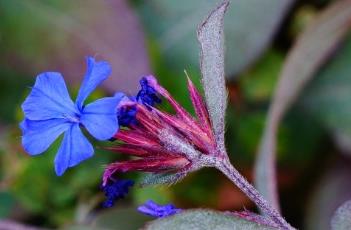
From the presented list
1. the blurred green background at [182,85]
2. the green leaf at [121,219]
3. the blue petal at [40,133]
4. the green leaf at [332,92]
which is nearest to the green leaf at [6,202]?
the blurred green background at [182,85]

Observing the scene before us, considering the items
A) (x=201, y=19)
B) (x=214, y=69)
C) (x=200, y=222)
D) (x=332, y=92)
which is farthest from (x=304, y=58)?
(x=200, y=222)

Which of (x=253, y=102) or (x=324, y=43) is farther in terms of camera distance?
(x=253, y=102)

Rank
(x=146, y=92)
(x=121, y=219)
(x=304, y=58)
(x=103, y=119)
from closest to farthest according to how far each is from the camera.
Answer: (x=103, y=119) → (x=146, y=92) → (x=121, y=219) → (x=304, y=58)

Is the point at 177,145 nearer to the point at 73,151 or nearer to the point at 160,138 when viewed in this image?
the point at 160,138

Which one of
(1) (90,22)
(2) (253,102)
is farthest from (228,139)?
(1) (90,22)

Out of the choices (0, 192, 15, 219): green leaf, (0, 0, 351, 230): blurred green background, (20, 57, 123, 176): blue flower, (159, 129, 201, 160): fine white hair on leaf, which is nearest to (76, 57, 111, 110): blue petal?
(20, 57, 123, 176): blue flower

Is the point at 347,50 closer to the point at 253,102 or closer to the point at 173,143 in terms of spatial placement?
the point at 253,102
